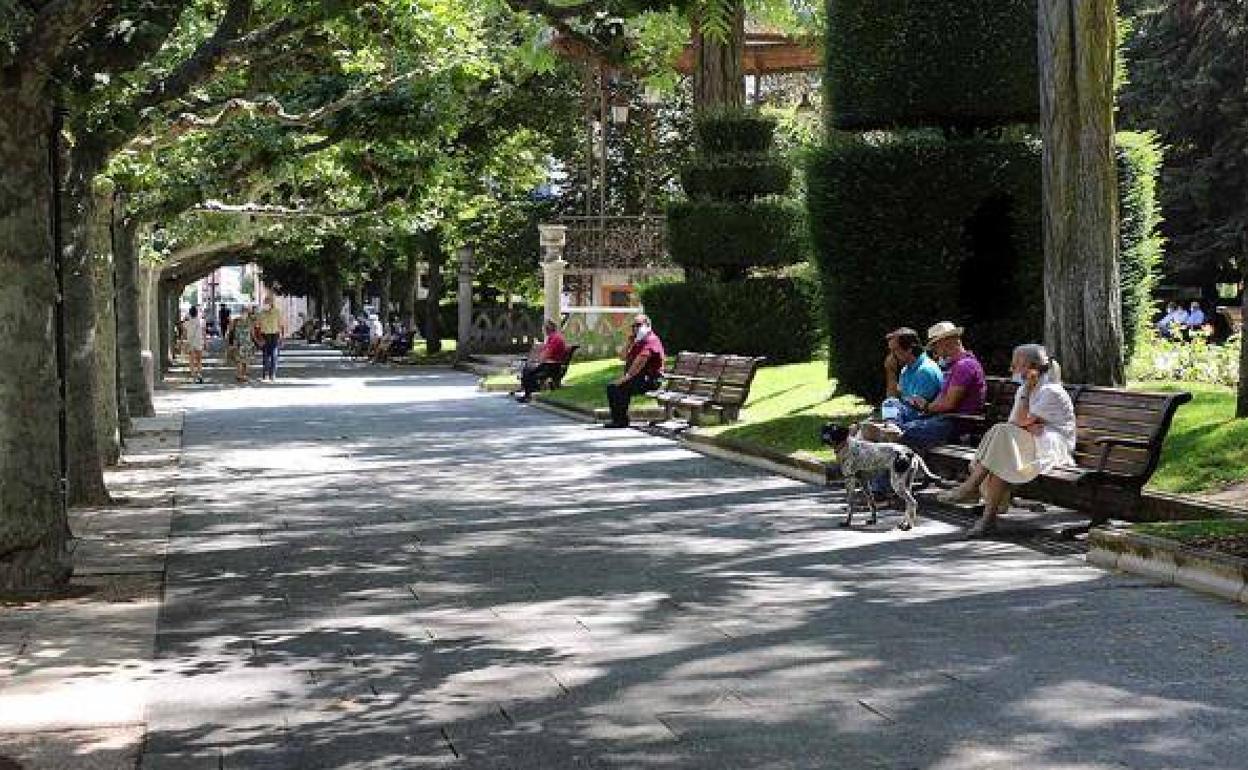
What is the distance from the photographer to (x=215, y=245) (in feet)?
134

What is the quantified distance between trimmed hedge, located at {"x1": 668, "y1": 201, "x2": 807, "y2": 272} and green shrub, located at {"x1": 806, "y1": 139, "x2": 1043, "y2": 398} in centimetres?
1222

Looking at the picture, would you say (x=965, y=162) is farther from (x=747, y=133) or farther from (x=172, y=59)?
(x=747, y=133)

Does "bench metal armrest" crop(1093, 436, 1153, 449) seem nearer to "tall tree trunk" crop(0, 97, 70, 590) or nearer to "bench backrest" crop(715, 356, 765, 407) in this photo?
"tall tree trunk" crop(0, 97, 70, 590)

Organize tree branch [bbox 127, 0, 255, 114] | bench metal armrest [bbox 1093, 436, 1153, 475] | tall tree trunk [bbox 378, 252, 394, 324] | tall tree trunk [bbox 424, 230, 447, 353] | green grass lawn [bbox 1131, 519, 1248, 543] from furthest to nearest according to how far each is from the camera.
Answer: tall tree trunk [bbox 378, 252, 394, 324]
tall tree trunk [bbox 424, 230, 447, 353]
tree branch [bbox 127, 0, 255, 114]
bench metal armrest [bbox 1093, 436, 1153, 475]
green grass lawn [bbox 1131, 519, 1248, 543]

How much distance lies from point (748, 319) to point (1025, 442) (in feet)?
61.1

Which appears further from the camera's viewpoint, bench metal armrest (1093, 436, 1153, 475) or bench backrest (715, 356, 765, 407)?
bench backrest (715, 356, 765, 407)

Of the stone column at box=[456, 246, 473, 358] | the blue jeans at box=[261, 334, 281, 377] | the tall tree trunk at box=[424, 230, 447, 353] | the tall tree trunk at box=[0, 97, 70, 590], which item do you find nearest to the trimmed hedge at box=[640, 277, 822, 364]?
the blue jeans at box=[261, 334, 281, 377]

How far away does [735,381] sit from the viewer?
22.2 meters

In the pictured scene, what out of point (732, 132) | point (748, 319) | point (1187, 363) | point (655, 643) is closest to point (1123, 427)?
point (655, 643)

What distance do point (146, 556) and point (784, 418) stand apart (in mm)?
9358

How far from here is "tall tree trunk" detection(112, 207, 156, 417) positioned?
24797 millimetres

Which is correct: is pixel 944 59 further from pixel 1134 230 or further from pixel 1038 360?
pixel 1038 360

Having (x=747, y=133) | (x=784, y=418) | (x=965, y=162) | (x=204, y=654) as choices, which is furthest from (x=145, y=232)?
(x=204, y=654)

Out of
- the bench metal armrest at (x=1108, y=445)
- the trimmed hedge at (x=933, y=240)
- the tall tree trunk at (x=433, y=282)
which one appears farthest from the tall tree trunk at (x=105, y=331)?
the tall tree trunk at (x=433, y=282)
